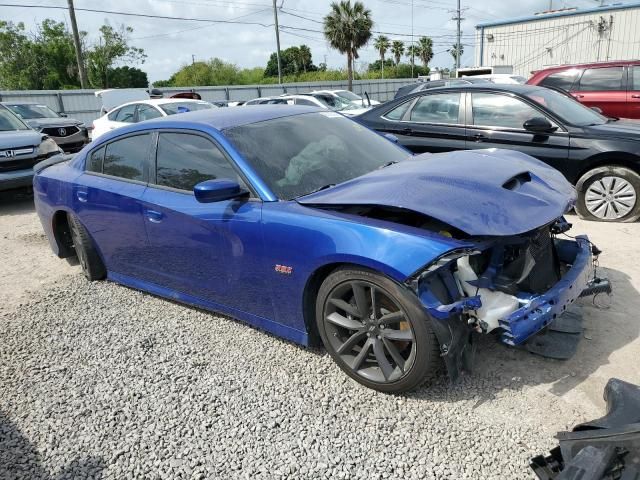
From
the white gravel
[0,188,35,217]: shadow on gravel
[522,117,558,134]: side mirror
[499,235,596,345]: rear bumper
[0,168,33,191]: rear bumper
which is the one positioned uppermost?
[522,117,558,134]: side mirror

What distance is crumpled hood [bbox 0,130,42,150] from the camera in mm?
7778

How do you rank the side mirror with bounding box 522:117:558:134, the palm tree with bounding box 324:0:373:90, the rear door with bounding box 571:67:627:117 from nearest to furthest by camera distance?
the side mirror with bounding box 522:117:558:134, the rear door with bounding box 571:67:627:117, the palm tree with bounding box 324:0:373:90

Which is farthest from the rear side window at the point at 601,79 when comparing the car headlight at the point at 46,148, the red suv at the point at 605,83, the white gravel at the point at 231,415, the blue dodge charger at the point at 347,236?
the car headlight at the point at 46,148

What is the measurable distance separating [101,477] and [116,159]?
2535mm

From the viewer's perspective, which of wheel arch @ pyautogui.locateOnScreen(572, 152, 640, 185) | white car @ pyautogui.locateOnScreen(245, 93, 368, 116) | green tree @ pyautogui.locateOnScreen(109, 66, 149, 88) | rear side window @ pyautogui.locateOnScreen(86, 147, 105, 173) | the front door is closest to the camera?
the front door

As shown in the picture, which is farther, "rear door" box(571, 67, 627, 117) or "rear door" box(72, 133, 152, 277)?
"rear door" box(571, 67, 627, 117)

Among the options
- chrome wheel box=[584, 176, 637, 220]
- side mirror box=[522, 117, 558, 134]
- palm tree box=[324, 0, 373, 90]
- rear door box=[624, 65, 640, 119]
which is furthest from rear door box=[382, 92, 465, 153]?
palm tree box=[324, 0, 373, 90]

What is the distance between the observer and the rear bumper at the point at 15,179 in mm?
7715

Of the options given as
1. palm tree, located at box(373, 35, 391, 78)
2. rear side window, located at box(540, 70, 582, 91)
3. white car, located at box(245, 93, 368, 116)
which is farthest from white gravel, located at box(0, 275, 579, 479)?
palm tree, located at box(373, 35, 391, 78)

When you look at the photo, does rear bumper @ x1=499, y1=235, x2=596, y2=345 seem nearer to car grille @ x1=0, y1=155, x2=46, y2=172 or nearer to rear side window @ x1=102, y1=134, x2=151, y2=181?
rear side window @ x1=102, y1=134, x2=151, y2=181

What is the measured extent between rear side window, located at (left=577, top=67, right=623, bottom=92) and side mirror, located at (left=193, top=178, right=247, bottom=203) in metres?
8.16

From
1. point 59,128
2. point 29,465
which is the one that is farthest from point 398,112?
point 59,128

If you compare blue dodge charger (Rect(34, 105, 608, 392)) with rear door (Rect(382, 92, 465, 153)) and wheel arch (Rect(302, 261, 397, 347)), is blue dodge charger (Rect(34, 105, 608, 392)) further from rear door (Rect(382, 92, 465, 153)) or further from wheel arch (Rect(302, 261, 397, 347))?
rear door (Rect(382, 92, 465, 153))

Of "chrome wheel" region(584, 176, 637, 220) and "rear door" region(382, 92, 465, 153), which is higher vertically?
"rear door" region(382, 92, 465, 153)
